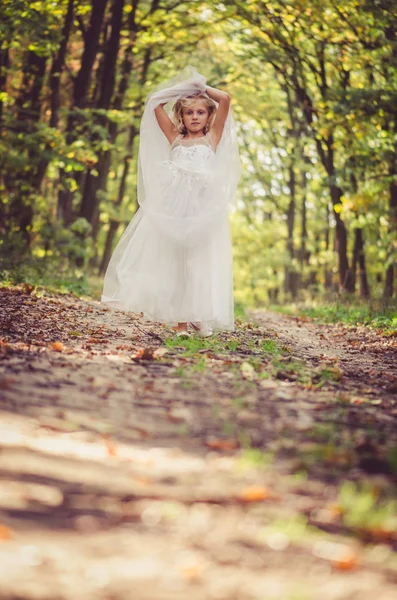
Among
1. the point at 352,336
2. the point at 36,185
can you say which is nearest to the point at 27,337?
the point at 352,336

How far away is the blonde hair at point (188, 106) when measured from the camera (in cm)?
786

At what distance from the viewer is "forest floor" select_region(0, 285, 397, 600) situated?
7.69 ft

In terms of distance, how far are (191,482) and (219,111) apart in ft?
18.2

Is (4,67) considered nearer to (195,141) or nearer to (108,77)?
(108,77)

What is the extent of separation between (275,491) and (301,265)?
92.3ft

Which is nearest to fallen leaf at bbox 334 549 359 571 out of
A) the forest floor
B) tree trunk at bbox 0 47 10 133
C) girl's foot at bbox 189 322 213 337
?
the forest floor

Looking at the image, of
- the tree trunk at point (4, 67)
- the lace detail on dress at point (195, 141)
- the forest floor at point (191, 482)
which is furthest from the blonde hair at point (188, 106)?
the tree trunk at point (4, 67)

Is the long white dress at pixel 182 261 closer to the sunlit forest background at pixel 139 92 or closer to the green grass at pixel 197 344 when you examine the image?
the green grass at pixel 197 344

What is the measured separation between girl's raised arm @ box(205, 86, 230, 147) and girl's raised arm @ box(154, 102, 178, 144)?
18.0 inches

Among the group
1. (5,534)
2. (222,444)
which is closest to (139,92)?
(222,444)

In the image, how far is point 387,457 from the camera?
358 centimetres

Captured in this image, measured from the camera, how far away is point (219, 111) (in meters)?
7.82

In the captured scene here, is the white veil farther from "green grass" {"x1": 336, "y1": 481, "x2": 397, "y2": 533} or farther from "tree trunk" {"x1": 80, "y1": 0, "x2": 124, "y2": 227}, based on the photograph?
"tree trunk" {"x1": 80, "y1": 0, "x2": 124, "y2": 227}

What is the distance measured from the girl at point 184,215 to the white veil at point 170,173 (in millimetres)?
11
